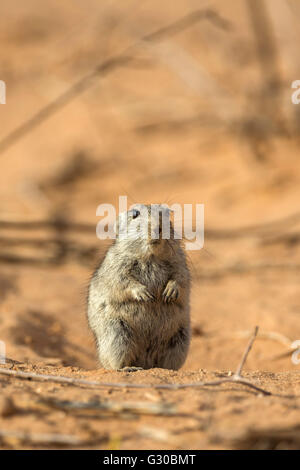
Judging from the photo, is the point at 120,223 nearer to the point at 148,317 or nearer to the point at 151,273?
the point at 151,273

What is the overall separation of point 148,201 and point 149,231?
673 cm

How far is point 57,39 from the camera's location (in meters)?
17.6

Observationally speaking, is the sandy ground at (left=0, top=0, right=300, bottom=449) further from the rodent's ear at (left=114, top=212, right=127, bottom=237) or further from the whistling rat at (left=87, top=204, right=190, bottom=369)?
the rodent's ear at (left=114, top=212, right=127, bottom=237)

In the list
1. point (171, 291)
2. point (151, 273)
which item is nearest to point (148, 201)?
point (151, 273)

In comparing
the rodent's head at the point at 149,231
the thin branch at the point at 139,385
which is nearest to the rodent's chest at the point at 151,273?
the rodent's head at the point at 149,231

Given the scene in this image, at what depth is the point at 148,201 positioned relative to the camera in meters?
11.2

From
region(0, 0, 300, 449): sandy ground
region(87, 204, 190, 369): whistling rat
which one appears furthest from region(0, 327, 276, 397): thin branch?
region(87, 204, 190, 369): whistling rat

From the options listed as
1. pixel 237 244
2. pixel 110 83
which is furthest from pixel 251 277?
pixel 110 83

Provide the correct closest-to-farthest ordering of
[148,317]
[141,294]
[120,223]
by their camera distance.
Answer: [141,294]
[148,317]
[120,223]

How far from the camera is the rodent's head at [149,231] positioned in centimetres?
444

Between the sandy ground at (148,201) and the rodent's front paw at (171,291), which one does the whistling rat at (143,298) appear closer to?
the rodent's front paw at (171,291)

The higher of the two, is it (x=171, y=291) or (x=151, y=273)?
(x=151, y=273)

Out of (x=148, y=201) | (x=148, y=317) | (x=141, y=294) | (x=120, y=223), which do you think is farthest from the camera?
(x=148, y=201)

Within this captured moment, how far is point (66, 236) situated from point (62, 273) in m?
1.00
